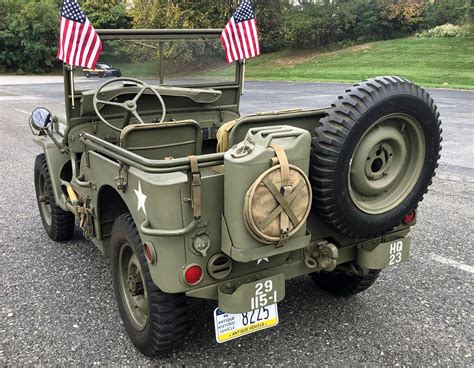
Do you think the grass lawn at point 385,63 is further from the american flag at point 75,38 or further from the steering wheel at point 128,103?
the american flag at point 75,38

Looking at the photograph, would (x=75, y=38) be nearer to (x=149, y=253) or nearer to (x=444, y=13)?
(x=149, y=253)

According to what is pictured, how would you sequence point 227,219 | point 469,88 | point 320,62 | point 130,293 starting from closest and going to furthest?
point 227,219 < point 130,293 < point 469,88 < point 320,62

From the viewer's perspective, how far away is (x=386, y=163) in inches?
107

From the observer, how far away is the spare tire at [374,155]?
94.0 inches

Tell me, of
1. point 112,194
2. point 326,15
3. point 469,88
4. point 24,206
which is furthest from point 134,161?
point 326,15

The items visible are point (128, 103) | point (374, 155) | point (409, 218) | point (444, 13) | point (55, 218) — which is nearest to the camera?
point (374, 155)

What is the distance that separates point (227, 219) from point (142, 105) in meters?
1.86

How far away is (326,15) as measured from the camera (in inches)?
1336

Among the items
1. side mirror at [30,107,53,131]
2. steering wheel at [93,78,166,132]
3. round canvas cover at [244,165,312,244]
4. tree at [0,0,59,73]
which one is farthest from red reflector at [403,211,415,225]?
tree at [0,0,59,73]

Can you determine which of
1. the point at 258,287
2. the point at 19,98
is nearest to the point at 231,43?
the point at 258,287

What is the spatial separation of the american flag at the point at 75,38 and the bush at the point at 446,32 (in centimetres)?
3171

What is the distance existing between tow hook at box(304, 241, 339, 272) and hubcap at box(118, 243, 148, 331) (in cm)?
92

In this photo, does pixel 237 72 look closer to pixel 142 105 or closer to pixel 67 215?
pixel 142 105

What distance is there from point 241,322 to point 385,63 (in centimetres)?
2593
